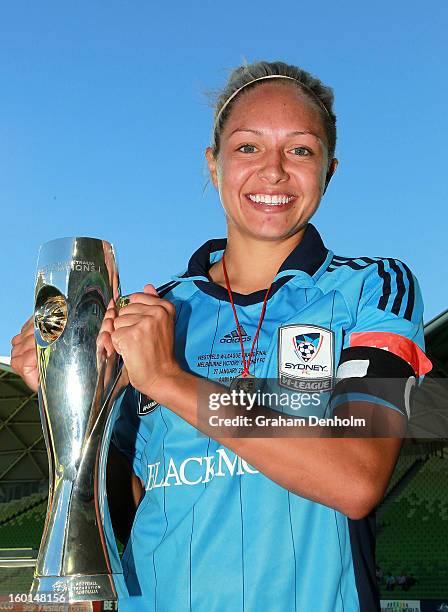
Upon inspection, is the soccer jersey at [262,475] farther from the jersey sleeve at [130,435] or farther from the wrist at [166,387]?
the wrist at [166,387]

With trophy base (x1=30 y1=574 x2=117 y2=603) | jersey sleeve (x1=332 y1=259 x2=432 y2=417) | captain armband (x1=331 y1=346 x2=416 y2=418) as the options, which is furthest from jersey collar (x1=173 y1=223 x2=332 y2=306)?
trophy base (x1=30 y1=574 x2=117 y2=603)

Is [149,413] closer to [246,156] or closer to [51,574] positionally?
[51,574]

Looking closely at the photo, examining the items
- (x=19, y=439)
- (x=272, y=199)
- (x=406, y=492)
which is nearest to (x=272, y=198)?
(x=272, y=199)

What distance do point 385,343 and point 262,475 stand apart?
0.88ft

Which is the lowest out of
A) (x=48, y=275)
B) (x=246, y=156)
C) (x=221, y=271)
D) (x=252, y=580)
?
(x=252, y=580)

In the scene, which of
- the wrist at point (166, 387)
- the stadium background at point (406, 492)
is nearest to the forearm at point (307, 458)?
the wrist at point (166, 387)

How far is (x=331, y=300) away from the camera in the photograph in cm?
130

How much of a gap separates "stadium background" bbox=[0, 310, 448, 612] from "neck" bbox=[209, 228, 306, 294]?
1225cm

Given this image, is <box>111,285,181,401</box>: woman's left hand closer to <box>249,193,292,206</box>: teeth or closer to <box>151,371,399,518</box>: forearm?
<box>151,371,399,518</box>: forearm

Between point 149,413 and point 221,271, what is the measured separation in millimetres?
375

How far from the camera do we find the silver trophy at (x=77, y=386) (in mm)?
1061

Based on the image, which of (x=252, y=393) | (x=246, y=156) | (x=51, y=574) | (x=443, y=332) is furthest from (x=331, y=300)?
(x=443, y=332)

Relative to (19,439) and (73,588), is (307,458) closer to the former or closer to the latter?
(73,588)

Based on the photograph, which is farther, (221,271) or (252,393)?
(221,271)
